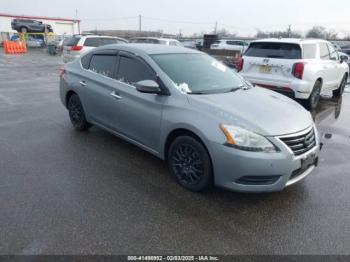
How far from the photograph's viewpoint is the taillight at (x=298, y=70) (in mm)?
6613

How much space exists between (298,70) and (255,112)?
4.07 meters

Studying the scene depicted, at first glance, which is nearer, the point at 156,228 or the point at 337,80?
the point at 156,228

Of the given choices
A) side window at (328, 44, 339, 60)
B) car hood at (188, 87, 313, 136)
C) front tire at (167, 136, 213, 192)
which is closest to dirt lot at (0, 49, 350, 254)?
front tire at (167, 136, 213, 192)

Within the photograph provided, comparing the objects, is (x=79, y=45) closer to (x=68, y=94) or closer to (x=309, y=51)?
(x=68, y=94)

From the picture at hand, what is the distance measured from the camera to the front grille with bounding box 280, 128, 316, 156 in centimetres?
301

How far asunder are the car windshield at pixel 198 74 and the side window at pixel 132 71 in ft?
0.60

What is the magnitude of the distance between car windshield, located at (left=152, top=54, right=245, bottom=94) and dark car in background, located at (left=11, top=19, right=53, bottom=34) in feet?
119

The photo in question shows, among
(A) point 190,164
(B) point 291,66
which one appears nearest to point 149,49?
(A) point 190,164

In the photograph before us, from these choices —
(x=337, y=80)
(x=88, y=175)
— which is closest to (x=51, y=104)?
(x=88, y=175)

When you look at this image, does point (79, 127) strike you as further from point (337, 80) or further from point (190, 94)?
point (337, 80)

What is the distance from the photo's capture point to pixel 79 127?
533cm

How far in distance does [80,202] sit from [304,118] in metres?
2.70

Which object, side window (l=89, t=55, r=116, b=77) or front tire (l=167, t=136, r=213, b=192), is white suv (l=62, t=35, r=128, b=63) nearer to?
side window (l=89, t=55, r=116, b=77)

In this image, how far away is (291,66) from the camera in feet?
22.0
